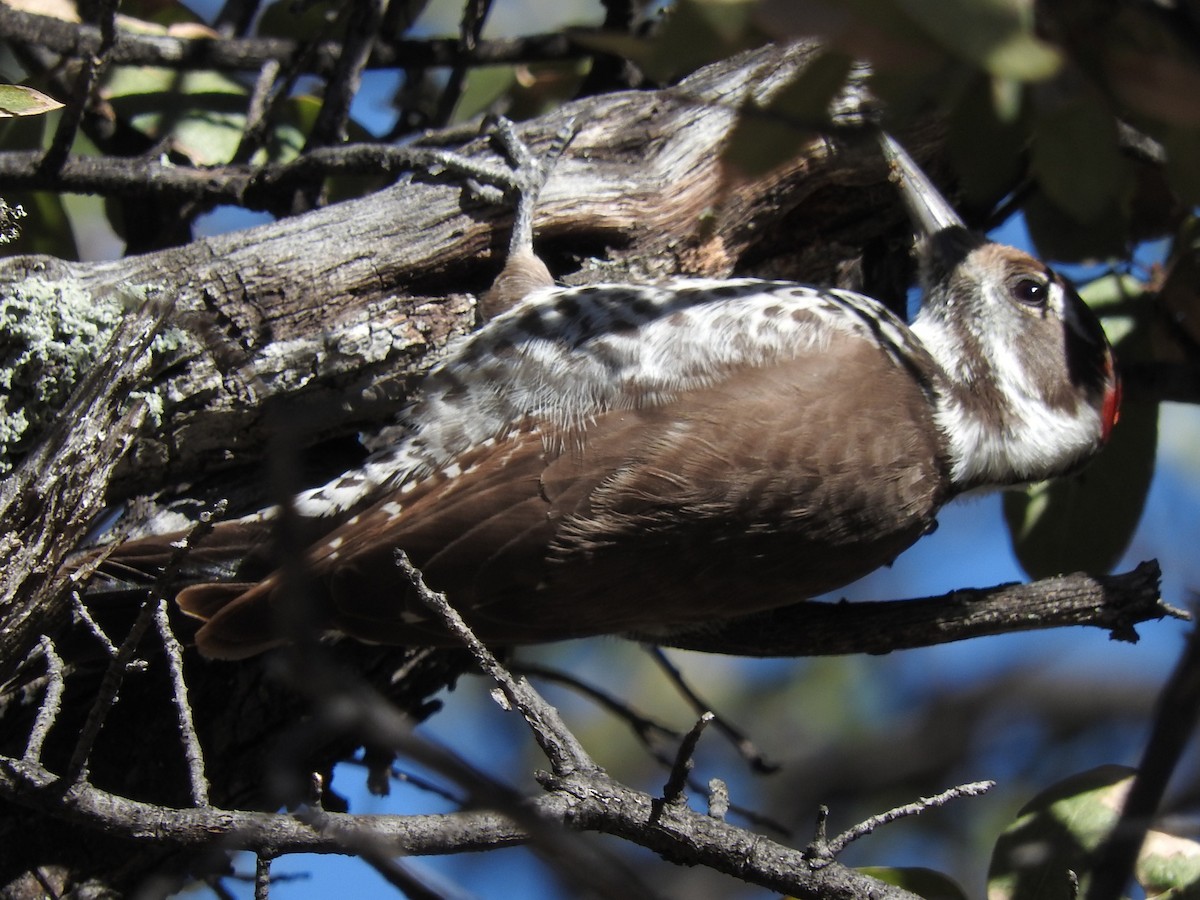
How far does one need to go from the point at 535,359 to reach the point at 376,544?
0.53 meters

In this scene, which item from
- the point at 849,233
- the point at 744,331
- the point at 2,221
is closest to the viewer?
the point at 2,221

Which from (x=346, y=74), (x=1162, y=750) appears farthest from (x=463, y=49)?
(x=1162, y=750)

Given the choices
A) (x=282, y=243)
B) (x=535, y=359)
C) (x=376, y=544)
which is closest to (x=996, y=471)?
(x=535, y=359)

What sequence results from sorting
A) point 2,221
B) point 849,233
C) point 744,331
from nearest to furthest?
point 2,221 → point 744,331 → point 849,233

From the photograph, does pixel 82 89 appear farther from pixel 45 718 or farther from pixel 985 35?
pixel 985 35

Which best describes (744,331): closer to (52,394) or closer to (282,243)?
(282,243)

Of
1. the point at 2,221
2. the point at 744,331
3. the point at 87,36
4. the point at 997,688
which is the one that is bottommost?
the point at 997,688

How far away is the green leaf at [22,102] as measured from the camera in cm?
204

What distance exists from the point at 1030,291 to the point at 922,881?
143 centimetres

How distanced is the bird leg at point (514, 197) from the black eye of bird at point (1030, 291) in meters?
1.14

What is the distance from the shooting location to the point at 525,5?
5.04m

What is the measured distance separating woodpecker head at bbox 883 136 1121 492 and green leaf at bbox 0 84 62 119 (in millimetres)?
1766

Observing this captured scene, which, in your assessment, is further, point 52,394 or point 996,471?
point 996,471

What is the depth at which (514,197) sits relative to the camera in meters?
2.61
